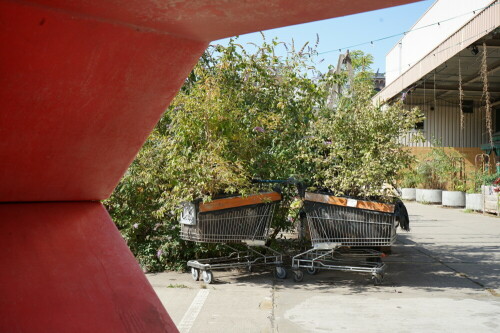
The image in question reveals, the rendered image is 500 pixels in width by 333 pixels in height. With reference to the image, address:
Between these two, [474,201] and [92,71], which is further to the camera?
[474,201]

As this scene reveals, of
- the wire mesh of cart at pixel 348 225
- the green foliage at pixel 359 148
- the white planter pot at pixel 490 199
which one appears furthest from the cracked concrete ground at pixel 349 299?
the white planter pot at pixel 490 199

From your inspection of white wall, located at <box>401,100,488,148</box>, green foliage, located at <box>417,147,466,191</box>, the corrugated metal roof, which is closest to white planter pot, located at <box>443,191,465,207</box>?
green foliage, located at <box>417,147,466,191</box>

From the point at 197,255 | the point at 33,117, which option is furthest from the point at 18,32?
the point at 197,255

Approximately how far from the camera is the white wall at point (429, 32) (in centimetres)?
1997

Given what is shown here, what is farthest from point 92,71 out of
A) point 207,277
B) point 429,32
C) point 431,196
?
point 429,32

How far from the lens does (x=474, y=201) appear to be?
17.9 m

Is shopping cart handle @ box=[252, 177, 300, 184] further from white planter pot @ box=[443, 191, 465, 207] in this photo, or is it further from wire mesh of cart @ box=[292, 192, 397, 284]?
white planter pot @ box=[443, 191, 465, 207]

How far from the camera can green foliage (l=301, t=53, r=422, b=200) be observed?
6.08 m

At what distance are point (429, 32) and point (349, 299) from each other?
867 inches

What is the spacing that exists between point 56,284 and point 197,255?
534 cm

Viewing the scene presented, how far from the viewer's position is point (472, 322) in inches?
179

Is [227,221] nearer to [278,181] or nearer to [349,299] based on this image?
[278,181]

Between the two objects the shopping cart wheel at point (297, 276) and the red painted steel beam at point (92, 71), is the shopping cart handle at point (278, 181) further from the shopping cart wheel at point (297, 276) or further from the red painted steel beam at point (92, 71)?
the red painted steel beam at point (92, 71)

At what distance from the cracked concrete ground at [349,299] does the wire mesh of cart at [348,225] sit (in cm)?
25
